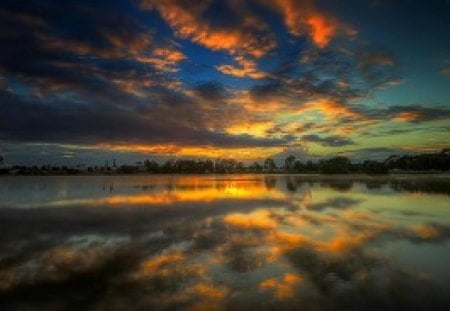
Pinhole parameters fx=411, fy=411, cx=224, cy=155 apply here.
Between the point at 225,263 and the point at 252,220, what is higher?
the point at 252,220

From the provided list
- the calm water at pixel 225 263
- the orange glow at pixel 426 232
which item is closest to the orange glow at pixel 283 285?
the calm water at pixel 225 263

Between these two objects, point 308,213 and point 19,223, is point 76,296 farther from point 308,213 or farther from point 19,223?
point 308,213

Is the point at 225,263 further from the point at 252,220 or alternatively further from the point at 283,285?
the point at 252,220

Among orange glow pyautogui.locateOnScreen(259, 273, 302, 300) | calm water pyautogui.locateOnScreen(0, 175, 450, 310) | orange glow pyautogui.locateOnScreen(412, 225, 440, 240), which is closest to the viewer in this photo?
calm water pyautogui.locateOnScreen(0, 175, 450, 310)

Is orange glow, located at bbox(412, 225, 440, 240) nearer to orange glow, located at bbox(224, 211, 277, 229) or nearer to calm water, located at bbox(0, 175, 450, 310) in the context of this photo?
calm water, located at bbox(0, 175, 450, 310)

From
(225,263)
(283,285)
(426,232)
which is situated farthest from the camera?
(426,232)

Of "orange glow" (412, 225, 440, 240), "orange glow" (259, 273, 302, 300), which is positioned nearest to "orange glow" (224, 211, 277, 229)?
"orange glow" (412, 225, 440, 240)

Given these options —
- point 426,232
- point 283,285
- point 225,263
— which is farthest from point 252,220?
point 283,285

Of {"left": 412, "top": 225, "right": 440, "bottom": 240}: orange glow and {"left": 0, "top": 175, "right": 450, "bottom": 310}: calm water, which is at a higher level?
{"left": 412, "top": 225, "right": 440, "bottom": 240}: orange glow

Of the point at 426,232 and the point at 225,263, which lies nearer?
the point at 225,263

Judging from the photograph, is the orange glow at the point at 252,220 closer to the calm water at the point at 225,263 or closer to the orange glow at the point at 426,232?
the calm water at the point at 225,263

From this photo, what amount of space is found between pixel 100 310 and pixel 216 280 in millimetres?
3803

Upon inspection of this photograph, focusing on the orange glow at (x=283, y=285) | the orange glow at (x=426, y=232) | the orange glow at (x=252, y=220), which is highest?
the orange glow at (x=252, y=220)

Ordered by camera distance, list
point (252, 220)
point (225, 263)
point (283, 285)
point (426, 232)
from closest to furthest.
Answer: point (283, 285), point (225, 263), point (426, 232), point (252, 220)
